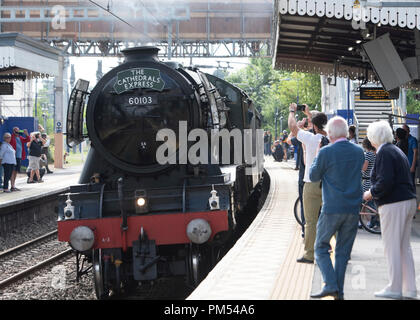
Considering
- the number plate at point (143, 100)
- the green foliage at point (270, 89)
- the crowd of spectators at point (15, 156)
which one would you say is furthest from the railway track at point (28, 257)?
the green foliage at point (270, 89)

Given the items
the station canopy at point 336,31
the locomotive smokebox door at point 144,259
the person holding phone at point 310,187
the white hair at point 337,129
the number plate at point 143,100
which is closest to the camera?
the white hair at point 337,129

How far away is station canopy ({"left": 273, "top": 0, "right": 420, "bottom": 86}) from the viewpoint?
10914mm

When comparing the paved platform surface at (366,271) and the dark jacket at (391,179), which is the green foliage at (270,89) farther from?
the dark jacket at (391,179)

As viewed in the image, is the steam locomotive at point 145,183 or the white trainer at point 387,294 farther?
the steam locomotive at point 145,183

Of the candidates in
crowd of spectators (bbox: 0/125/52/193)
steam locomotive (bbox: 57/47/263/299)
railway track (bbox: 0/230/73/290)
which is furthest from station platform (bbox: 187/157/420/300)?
crowd of spectators (bbox: 0/125/52/193)

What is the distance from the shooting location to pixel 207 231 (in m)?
8.48

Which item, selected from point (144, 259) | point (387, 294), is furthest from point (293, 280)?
point (144, 259)

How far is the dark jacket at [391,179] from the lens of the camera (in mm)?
6348

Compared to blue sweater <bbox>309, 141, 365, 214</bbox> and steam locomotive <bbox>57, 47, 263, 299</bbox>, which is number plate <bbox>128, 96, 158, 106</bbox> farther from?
blue sweater <bbox>309, 141, 365, 214</bbox>

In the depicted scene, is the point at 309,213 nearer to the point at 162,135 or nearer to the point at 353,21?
the point at 162,135

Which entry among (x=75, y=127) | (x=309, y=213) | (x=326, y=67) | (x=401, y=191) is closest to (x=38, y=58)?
(x=326, y=67)

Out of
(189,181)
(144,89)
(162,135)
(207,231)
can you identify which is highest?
(144,89)

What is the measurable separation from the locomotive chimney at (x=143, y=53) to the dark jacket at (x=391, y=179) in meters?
4.06

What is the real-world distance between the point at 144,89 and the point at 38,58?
1129 centimetres
